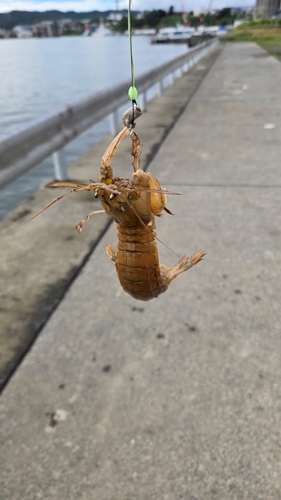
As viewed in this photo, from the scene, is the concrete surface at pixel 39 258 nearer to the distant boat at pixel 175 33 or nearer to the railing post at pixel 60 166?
the railing post at pixel 60 166

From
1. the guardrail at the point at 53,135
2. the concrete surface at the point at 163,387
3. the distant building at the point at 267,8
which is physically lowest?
the concrete surface at the point at 163,387

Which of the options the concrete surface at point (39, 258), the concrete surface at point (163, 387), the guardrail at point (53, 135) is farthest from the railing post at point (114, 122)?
the concrete surface at point (163, 387)

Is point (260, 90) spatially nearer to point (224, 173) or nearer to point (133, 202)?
point (224, 173)

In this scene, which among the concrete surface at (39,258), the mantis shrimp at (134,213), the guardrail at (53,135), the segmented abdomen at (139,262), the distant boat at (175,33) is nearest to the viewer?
the mantis shrimp at (134,213)

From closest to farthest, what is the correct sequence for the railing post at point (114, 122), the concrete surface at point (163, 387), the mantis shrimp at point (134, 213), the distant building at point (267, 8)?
the mantis shrimp at point (134, 213), the concrete surface at point (163, 387), the railing post at point (114, 122), the distant building at point (267, 8)

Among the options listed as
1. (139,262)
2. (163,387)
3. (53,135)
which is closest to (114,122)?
(53,135)

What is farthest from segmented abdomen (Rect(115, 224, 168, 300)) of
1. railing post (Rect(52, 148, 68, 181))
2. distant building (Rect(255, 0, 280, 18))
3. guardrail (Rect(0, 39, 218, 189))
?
distant building (Rect(255, 0, 280, 18))
